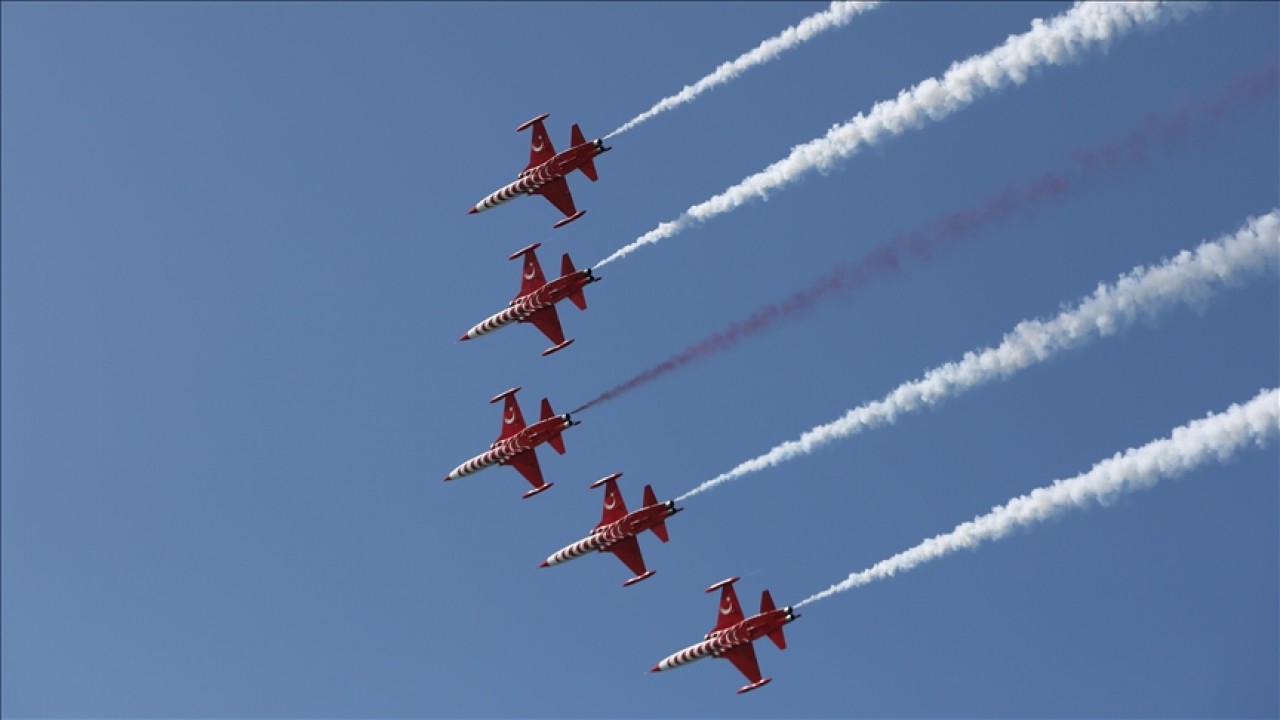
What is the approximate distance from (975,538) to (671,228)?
14.2 metres

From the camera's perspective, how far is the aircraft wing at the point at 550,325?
69750 millimetres

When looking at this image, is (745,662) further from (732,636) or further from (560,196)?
(560,196)

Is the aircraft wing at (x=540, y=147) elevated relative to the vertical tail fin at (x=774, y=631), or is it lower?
elevated

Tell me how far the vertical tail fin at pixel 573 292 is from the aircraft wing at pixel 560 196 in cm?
158

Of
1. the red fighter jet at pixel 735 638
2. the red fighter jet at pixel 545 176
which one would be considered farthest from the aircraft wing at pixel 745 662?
the red fighter jet at pixel 545 176

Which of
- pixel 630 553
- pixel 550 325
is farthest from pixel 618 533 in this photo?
pixel 550 325

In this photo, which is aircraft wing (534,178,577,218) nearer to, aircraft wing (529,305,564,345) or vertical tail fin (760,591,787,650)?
aircraft wing (529,305,564,345)

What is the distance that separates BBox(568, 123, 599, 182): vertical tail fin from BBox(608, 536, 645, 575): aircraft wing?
1131 cm

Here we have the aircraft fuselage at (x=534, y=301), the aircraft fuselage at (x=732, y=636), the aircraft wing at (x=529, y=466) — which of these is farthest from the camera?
the aircraft wing at (x=529, y=466)

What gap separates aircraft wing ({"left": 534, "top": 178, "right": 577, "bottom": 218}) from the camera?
68250 millimetres

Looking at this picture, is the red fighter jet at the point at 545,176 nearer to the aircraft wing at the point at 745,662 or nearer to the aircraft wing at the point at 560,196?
the aircraft wing at the point at 560,196

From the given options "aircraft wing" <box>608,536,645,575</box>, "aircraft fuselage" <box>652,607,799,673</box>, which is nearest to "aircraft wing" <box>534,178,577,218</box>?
"aircraft wing" <box>608,536,645,575</box>

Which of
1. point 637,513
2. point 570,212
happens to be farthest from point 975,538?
point 570,212

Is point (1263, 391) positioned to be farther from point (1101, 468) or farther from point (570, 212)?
point (570, 212)
